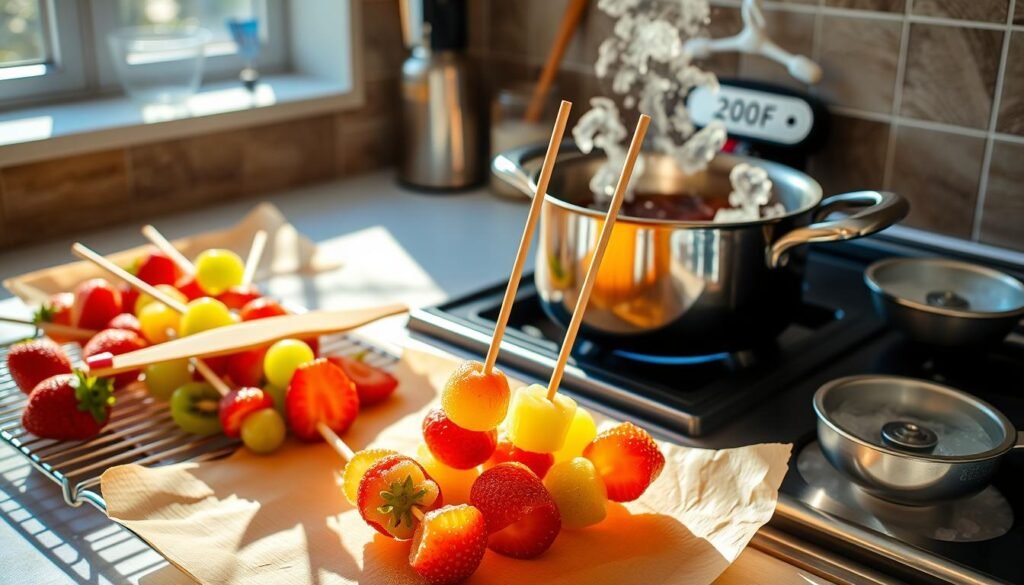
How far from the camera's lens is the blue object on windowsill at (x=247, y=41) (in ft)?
5.52

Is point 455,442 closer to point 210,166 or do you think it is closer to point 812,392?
point 812,392

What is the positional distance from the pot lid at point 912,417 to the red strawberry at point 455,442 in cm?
26

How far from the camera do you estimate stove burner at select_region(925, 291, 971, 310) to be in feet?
3.56

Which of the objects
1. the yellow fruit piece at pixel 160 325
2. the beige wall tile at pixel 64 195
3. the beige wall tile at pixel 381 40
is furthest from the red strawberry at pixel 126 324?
the beige wall tile at pixel 381 40

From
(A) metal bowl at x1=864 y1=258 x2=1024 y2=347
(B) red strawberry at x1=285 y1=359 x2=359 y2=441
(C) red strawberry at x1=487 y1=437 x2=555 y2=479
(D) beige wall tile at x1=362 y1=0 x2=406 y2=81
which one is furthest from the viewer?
(D) beige wall tile at x1=362 y1=0 x2=406 y2=81

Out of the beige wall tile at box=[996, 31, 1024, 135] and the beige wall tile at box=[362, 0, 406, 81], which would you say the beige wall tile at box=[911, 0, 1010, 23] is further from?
the beige wall tile at box=[362, 0, 406, 81]

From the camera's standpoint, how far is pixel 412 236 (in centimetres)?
152

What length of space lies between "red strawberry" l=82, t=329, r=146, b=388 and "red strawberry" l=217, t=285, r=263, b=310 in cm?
11

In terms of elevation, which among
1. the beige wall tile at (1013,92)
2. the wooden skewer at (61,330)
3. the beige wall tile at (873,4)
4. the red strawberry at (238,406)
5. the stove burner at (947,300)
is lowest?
the red strawberry at (238,406)

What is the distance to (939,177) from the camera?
1.40 m

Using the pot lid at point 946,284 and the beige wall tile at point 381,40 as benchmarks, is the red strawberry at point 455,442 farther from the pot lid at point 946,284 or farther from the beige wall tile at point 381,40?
the beige wall tile at point 381,40

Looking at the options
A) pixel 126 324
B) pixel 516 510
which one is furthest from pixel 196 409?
pixel 516 510

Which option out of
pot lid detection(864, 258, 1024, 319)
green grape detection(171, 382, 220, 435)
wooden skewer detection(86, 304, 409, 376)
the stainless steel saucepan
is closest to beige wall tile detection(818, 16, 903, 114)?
pot lid detection(864, 258, 1024, 319)

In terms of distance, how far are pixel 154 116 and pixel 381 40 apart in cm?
44
